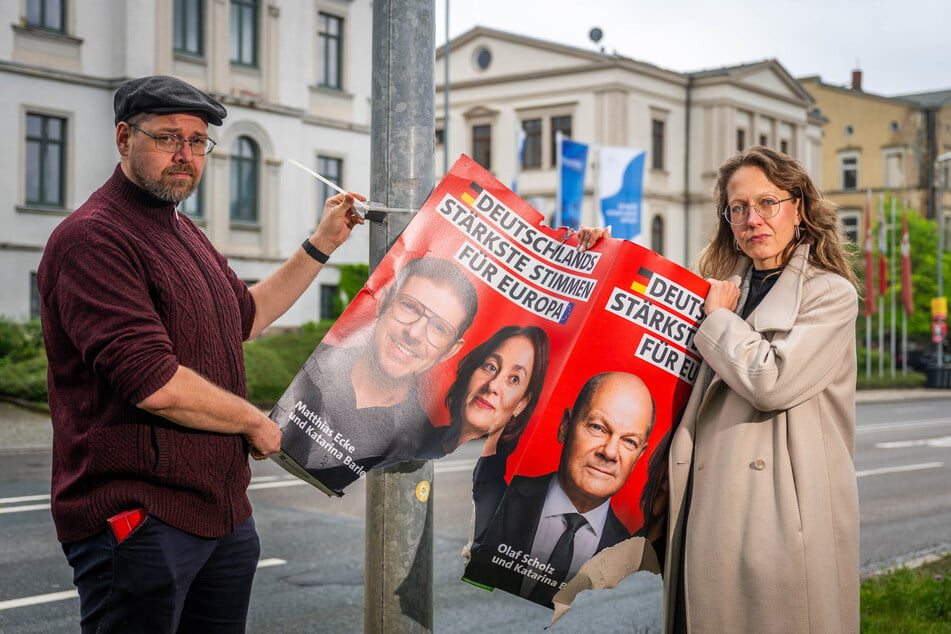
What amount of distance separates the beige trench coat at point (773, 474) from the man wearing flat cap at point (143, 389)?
122cm

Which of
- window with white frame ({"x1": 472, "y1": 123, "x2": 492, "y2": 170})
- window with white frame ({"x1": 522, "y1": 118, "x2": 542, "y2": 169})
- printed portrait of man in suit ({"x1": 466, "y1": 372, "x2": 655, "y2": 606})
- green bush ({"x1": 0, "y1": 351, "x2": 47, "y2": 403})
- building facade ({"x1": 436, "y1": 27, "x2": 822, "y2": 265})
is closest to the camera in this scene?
printed portrait of man in suit ({"x1": 466, "y1": 372, "x2": 655, "y2": 606})

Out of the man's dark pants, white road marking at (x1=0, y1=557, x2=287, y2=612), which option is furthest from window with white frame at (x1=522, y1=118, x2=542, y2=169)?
the man's dark pants

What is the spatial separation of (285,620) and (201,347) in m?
3.86

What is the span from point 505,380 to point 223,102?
84.1ft

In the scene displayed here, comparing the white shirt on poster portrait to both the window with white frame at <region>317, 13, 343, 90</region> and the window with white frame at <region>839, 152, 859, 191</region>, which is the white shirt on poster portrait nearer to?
the window with white frame at <region>317, 13, 343, 90</region>

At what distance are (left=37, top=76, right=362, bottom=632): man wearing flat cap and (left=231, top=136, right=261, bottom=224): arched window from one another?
2615 centimetres

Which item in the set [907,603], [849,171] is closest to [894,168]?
[849,171]

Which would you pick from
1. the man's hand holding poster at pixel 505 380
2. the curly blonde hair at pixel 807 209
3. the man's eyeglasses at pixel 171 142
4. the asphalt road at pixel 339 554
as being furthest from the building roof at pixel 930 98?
the man's eyeglasses at pixel 171 142

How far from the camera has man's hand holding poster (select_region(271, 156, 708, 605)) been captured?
2.92 metres

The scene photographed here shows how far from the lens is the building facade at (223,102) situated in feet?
79.0

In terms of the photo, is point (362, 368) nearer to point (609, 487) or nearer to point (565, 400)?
point (565, 400)

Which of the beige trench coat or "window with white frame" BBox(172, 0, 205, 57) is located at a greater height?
"window with white frame" BBox(172, 0, 205, 57)

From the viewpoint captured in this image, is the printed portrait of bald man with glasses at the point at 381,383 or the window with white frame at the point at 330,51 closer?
the printed portrait of bald man with glasses at the point at 381,383

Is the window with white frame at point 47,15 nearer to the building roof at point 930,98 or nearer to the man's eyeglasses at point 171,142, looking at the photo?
the man's eyeglasses at point 171,142
